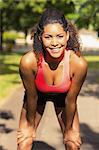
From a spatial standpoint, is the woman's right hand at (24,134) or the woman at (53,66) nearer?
the woman at (53,66)

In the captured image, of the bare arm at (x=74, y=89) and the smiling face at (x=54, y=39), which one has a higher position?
the smiling face at (x=54, y=39)

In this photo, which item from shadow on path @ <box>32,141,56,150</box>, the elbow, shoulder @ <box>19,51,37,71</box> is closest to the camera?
shoulder @ <box>19,51,37,71</box>

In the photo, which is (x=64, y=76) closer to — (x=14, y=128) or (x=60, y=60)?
(x=60, y=60)

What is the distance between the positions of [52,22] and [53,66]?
426 millimetres

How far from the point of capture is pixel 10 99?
35.2 feet

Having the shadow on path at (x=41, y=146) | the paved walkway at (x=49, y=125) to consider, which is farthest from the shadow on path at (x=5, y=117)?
the shadow on path at (x=41, y=146)

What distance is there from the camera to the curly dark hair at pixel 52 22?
12.1 feet

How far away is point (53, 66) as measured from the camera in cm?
387

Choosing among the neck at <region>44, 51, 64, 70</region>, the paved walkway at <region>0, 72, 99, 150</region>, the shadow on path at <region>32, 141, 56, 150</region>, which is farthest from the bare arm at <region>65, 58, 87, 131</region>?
the paved walkway at <region>0, 72, 99, 150</region>

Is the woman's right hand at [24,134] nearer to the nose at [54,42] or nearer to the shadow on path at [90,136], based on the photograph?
the nose at [54,42]

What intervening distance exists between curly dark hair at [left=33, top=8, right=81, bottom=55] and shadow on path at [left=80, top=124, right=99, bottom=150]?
2717 mm

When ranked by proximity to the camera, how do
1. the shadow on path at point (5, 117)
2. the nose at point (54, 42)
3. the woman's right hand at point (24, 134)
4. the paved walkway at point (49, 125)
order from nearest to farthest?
the nose at point (54, 42)
the woman's right hand at point (24, 134)
the paved walkway at point (49, 125)
the shadow on path at point (5, 117)

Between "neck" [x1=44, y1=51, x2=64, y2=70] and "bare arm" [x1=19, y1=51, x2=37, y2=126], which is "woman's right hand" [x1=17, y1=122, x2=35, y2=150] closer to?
"bare arm" [x1=19, y1=51, x2=37, y2=126]

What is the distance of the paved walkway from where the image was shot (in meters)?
6.44
